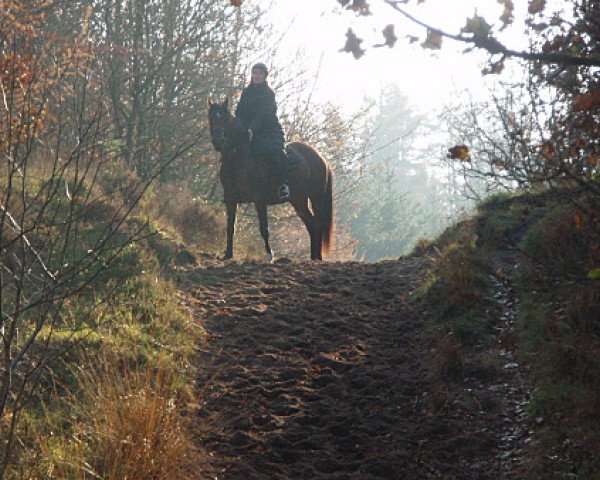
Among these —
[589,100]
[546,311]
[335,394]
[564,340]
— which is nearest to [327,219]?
[546,311]

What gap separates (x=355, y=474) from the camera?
16.9 ft

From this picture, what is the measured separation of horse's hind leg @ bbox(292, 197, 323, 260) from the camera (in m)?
13.1

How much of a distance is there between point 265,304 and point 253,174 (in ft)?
11.0

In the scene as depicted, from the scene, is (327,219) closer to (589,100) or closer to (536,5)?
(536,5)

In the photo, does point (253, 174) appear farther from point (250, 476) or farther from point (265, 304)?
point (250, 476)

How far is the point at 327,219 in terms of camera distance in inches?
527

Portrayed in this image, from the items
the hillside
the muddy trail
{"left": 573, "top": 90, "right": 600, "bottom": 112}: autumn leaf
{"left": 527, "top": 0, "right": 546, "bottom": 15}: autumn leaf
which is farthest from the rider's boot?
{"left": 573, "top": 90, "right": 600, "bottom": 112}: autumn leaf

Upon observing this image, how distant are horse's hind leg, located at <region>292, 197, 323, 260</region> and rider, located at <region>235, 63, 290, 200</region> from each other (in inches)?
47.8

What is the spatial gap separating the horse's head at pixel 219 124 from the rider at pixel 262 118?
46cm

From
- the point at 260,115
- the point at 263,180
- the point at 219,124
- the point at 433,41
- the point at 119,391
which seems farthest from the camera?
the point at 263,180

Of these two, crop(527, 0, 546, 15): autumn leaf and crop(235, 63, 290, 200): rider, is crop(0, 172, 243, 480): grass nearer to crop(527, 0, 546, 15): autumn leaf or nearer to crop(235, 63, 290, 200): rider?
crop(527, 0, 546, 15): autumn leaf

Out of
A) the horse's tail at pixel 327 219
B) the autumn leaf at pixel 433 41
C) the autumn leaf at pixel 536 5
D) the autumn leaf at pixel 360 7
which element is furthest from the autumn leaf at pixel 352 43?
the horse's tail at pixel 327 219

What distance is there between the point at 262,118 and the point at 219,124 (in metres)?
0.84

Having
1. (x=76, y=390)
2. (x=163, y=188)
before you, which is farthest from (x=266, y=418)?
(x=163, y=188)
